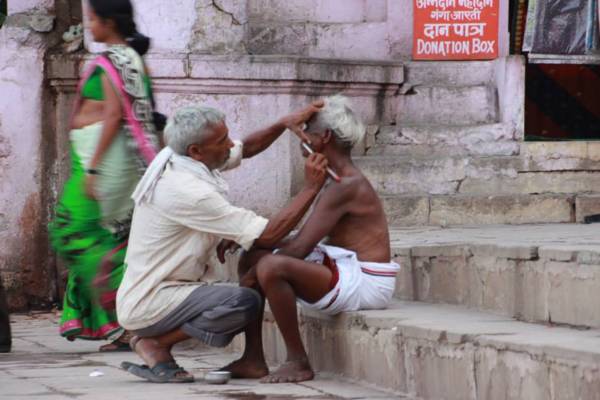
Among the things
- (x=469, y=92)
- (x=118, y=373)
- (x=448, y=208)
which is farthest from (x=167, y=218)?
(x=469, y=92)

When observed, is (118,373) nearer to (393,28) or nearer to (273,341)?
(273,341)

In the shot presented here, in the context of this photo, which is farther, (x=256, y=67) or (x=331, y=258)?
(x=256, y=67)

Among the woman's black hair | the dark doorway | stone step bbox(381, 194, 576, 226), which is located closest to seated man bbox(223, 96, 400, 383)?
the woman's black hair

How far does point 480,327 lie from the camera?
5.55 meters

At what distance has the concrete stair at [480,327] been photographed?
489 centimetres

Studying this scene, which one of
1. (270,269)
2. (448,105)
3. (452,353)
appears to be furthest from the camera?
(448,105)

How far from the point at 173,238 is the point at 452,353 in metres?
1.37

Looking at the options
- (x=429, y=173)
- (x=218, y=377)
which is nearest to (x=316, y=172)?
(x=218, y=377)

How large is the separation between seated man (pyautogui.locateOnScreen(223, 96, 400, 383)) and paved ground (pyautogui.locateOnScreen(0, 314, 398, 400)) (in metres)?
0.18

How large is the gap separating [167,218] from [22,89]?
353 cm

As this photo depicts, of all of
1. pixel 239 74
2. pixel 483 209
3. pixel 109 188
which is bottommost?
pixel 483 209

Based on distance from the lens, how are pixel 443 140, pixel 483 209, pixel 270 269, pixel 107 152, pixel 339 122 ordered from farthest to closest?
pixel 443 140 < pixel 483 209 < pixel 107 152 < pixel 339 122 < pixel 270 269

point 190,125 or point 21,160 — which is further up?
point 190,125

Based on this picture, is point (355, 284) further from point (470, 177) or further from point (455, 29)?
point (455, 29)
